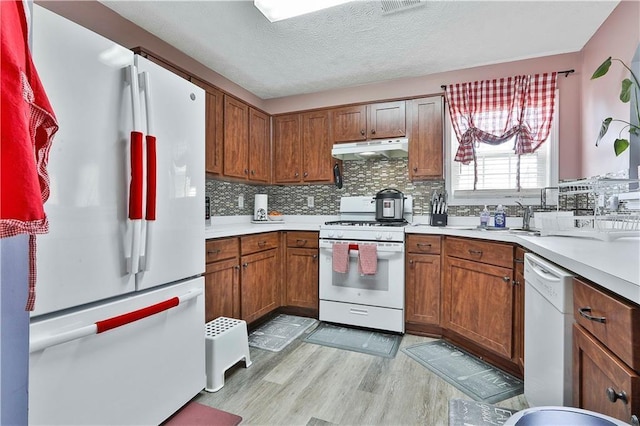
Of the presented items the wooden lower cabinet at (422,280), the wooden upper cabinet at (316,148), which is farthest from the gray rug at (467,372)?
the wooden upper cabinet at (316,148)

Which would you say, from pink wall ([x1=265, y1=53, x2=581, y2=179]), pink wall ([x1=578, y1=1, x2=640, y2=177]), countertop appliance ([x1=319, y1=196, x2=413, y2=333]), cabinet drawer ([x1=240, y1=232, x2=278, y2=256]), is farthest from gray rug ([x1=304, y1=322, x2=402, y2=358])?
pink wall ([x1=265, y1=53, x2=581, y2=179])

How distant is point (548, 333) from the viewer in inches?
47.8

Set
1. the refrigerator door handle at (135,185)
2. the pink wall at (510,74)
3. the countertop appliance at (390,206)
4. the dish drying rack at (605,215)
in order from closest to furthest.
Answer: the refrigerator door handle at (135,185) < the dish drying rack at (605,215) < the pink wall at (510,74) < the countertop appliance at (390,206)

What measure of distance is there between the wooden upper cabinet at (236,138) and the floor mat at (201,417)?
1.89 metres

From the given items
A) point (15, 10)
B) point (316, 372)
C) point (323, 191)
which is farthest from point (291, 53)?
point (316, 372)

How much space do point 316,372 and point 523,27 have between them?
294 centimetres

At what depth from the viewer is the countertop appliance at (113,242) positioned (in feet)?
3.42

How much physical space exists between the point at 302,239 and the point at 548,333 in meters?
2.13

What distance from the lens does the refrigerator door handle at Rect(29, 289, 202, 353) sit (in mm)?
995

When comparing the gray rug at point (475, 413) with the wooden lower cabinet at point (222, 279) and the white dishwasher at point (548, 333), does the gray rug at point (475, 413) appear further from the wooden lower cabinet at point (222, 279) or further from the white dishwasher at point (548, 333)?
the wooden lower cabinet at point (222, 279)

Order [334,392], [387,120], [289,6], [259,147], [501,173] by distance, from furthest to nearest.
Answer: [259,147] < [387,120] < [501,173] < [289,6] < [334,392]

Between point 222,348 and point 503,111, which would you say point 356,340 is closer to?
point 222,348

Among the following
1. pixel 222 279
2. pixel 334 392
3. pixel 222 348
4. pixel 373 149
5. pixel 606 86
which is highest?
pixel 606 86

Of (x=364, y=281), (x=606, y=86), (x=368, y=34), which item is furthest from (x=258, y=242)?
(x=606, y=86)
